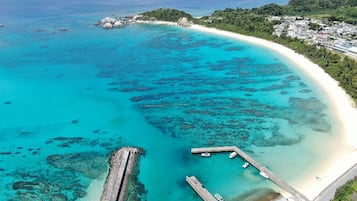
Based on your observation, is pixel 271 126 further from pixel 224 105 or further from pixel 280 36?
pixel 280 36

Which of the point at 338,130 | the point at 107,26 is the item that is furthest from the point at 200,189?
the point at 107,26

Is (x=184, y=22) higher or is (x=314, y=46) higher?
(x=184, y=22)

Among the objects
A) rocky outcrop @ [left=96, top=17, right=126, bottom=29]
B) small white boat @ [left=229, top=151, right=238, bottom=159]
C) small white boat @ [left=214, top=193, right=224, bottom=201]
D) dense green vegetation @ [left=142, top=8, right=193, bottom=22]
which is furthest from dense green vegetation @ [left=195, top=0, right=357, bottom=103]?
small white boat @ [left=214, top=193, right=224, bottom=201]

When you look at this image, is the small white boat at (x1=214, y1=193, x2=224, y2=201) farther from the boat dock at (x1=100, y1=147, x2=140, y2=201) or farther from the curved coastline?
the boat dock at (x1=100, y1=147, x2=140, y2=201)

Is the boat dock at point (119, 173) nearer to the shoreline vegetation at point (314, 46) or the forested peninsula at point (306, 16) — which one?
the shoreline vegetation at point (314, 46)

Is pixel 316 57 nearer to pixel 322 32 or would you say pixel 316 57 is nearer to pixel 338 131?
pixel 322 32

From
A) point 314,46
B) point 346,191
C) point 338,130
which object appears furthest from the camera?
point 314,46
